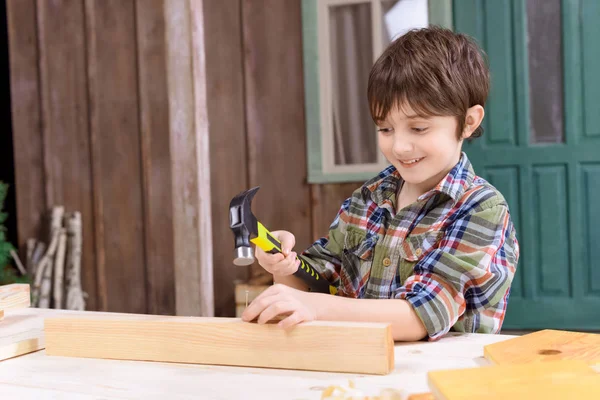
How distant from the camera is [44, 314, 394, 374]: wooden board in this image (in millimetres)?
878

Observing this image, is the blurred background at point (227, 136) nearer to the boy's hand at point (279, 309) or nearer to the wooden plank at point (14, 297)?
the wooden plank at point (14, 297)

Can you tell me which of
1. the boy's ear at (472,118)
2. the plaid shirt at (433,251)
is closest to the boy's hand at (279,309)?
the plaid shirt at (433,251)

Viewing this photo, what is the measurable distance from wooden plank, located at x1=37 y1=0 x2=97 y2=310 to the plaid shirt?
11.6ft

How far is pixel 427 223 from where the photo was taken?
51.8 inches

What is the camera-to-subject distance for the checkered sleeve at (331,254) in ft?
4.99

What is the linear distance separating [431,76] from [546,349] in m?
0.60

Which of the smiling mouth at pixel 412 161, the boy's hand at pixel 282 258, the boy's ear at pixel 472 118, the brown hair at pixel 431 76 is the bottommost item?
the boy's hand at pixel 282 258

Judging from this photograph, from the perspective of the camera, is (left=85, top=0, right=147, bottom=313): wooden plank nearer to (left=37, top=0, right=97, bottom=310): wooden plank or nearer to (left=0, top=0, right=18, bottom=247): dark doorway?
(left=37, top=0, right=97, bottom=310): wooden plank

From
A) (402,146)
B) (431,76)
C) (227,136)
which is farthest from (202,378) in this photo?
(227,136)

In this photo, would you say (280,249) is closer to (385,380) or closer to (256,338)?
(256,338)

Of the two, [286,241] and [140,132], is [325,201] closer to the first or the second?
[140,132]

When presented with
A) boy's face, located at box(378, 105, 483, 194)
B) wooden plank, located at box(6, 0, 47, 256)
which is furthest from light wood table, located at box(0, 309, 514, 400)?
wooden plank, located at box(6, 0, 47, 256)

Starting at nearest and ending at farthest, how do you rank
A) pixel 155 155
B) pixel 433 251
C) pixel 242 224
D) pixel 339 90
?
pixel 242 224, pixel 433 251, pixel 339 90, pixel 155 155

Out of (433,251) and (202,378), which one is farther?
(433,251)
